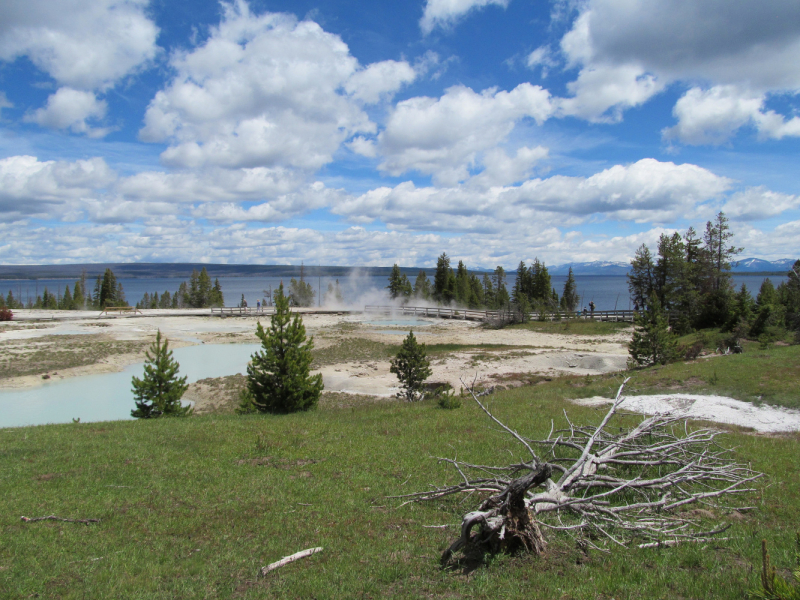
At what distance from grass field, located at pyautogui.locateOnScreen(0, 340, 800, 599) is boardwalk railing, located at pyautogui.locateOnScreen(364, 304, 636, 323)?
4903 cm

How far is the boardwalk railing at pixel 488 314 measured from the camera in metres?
56.9

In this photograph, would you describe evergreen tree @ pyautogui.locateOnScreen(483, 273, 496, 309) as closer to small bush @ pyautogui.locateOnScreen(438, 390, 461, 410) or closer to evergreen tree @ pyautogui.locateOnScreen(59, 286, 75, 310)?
small bush @ pyautogui.locateOnScreen(438, 390, 461, 410)

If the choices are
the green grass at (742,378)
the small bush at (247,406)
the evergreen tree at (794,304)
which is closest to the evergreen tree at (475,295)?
the evergreen tree at (794,304)

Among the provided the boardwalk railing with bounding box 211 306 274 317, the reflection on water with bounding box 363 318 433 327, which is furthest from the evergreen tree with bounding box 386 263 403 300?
the boardwalk railing with bounding box 211 306 274 317

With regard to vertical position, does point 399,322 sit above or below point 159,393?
below

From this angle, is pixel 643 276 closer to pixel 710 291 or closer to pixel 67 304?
pixel 710 291

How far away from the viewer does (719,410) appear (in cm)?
1366

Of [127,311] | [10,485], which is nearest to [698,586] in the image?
[10,485]

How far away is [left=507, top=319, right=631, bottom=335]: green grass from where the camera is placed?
50.2 metres

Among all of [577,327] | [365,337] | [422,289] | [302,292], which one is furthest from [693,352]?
[302,292]

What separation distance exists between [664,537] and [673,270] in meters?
52.0

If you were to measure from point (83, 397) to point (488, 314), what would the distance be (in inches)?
1956

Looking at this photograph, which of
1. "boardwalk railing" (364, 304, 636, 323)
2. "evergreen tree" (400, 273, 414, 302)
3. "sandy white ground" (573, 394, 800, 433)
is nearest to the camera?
"sandy white ground" (573, 394, 800, 433)

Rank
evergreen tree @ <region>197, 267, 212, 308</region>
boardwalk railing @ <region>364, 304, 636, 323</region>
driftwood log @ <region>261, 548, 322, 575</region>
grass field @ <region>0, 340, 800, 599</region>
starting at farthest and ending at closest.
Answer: evergreen tree @ <region>197, 267, 212, 308</region> < boardwalk railing @ <region>364, 304, 636, 323</region> < driftwood log @ <region>261, 548, 322, 575</region> < grass field @ <region>0, 340, 800, 599</region>
